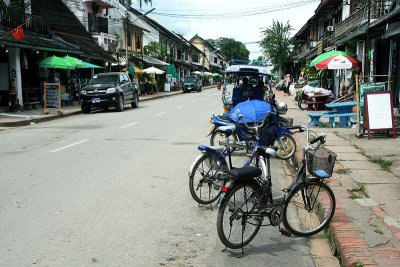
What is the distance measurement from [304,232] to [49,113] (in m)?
17.4

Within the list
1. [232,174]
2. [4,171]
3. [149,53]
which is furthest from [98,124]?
[149,53]

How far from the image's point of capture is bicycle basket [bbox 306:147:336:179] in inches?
186

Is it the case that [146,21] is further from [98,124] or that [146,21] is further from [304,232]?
[304,232]

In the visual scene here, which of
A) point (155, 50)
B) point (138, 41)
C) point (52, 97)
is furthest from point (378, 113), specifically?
point (155, 50)

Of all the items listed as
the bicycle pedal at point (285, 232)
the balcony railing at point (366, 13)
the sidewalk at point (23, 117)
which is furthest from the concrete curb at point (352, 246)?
the balcony railing at point (366, 13)

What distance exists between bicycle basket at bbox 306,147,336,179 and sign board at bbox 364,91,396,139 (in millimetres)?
6875

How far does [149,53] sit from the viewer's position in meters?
50.7

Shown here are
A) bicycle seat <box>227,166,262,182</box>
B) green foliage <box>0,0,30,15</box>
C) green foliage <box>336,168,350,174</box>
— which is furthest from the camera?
green foliage <box>0,0,30,15</box>

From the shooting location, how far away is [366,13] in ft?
68.2

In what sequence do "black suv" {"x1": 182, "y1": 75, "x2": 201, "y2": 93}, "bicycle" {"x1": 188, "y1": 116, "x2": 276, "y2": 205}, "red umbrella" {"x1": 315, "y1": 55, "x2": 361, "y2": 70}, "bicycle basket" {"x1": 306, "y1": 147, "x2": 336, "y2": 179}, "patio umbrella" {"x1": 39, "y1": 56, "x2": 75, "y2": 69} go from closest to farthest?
"bicycle basket" {"x1": 306, "y1": 147, "x2": 336, "y2": 179} → "bicycle" {"x1": 188, "y1": 116, "x2": 276, "y2": 205} → "red umbrella" {"x1": 315, "y1": 55, "x2": 361, "y2": 70} → "patio umbrella" {"x1": 39, "y1": 56, "x2": 75, "y2": 69} → "black suv" {"x1": 182, "y1": 75, "x2": 201, "y2": 93}

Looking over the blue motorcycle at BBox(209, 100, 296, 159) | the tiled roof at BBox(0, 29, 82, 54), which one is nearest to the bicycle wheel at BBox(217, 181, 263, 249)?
the blue motorcycle at BBox(209, 100, 296, 159)

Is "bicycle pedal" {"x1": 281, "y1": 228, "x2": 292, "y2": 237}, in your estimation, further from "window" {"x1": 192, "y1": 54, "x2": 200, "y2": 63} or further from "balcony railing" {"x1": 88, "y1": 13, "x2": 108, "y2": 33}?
"window" {"x1": 192, "y1": 54, "x2": 200, "y2": 63}

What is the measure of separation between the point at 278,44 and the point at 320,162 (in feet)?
163

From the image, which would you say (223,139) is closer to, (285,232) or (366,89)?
(366,89)
